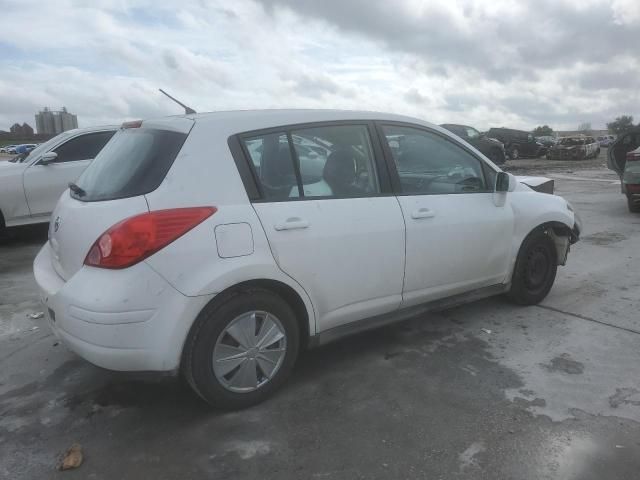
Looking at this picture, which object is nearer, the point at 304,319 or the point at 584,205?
the point at 304,319

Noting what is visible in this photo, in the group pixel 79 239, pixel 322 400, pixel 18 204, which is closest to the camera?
pixel 79 239

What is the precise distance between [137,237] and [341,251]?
1.15 metres

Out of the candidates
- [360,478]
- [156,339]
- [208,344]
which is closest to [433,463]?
[360,478]

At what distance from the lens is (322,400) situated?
3.15 meters

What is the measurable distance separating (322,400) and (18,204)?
249 inches

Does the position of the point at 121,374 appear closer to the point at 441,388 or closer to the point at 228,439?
the point at 228,439

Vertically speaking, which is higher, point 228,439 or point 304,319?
point 304,319

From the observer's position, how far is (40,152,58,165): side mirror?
7652 mm

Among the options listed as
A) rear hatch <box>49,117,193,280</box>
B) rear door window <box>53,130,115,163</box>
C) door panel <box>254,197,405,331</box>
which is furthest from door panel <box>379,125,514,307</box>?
rear door window <box>53,130,115,163</box>

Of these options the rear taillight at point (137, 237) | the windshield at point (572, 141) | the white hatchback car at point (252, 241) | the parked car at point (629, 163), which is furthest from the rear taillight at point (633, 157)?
the windshield at point (572, 141)

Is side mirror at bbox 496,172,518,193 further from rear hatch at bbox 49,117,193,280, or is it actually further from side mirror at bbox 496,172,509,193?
rear hatch at bbox 49,117,193,280

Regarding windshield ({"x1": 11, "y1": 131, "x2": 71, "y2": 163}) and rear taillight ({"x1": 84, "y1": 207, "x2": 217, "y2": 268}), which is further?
windshield ({"x1": 11, "y1": 131, "x2": 71, "y2": 163})

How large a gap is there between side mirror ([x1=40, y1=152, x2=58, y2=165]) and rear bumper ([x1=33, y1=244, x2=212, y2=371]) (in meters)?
5.68

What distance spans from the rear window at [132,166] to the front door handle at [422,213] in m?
1.53
